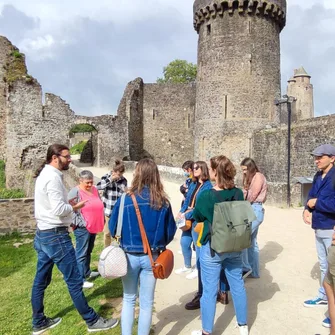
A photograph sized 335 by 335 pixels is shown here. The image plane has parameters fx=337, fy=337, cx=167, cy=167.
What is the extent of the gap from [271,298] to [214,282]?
1560 mm

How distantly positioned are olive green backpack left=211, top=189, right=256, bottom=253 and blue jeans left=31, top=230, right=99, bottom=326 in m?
1.59

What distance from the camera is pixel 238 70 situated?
20.7 m

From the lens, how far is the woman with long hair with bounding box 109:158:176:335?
304 centimetres

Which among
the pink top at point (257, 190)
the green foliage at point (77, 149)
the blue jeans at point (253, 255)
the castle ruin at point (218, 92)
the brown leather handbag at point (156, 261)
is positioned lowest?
the blue jeans at point (253, 255)

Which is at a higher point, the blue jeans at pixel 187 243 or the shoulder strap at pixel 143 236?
the shoulder strap at pixel 143 236

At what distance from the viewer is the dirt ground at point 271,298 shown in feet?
12.1

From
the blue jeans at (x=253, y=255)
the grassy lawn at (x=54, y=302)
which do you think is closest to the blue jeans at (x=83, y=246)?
the grassy lawn at (x=54, y=302)

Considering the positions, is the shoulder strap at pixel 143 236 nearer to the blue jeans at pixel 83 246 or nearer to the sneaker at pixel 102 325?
the sneaker at pixel 102 325

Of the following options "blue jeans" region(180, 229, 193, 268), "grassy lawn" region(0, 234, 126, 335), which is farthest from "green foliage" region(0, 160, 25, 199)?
"blue jeans" region(180, 229, 193, 268)

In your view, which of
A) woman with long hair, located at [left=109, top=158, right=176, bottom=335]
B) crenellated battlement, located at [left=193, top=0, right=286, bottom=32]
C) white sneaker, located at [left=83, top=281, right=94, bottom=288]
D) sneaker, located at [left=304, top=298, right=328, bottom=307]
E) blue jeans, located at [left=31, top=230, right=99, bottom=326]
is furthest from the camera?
crenellated battlement, located at [left=193, top=0, right=286, bottom=32]

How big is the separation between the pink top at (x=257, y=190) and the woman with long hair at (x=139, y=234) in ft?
6.49

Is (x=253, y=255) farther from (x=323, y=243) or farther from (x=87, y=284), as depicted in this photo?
(x=87, y=284)

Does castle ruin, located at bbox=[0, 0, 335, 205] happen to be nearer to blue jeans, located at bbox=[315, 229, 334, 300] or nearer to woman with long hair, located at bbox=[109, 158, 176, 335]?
blue jeans, located at bbox=[315, 229, 334, 300]

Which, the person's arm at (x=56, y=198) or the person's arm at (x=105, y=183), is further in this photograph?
the person's arm at (x=105, y=183)
